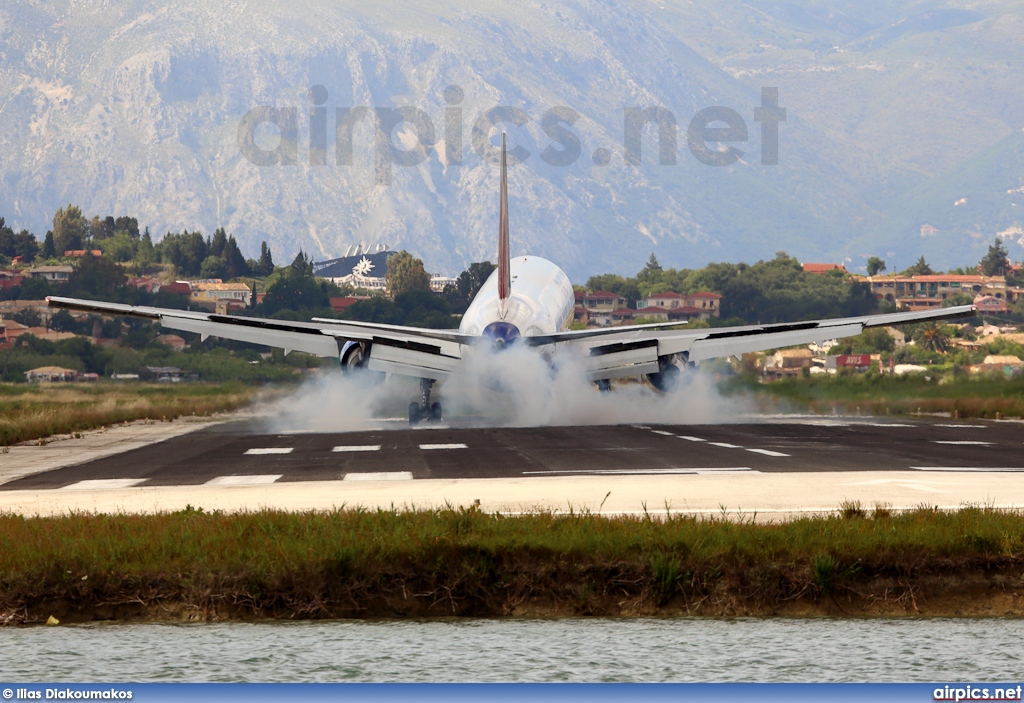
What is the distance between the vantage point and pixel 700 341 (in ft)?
190

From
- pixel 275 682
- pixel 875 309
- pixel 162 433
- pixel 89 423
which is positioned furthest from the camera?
pixel 875 309

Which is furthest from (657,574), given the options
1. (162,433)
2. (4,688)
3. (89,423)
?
(89,423)

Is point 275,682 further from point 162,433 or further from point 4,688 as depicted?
point 162,433

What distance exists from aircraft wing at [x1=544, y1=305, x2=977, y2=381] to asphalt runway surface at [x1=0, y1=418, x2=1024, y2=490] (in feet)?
15.2

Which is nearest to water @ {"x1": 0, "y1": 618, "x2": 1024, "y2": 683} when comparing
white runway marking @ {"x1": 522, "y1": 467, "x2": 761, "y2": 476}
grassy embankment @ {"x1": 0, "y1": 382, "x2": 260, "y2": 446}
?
white runway marking @ {"x1": 522, "y1": 467, "x2": 761, "y2": 476}

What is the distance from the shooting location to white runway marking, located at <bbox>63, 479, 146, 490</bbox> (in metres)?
29.0

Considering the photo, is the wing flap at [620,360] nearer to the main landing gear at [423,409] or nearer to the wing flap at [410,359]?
the wing flap at [410,359]

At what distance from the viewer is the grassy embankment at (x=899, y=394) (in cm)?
6802

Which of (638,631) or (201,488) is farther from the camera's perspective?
(201,488)

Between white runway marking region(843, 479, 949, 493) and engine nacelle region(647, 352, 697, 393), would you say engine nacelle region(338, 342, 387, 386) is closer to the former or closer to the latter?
engine nacelle region(647, 352, 697, 393)

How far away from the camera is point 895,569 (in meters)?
17.6

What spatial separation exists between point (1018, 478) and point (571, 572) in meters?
13.7

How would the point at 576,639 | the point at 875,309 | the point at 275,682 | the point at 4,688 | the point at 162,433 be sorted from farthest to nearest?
the point at 875,309 → the point at 162,433 → the point at 576,639 → the point at 275,682 → the point at 4,688

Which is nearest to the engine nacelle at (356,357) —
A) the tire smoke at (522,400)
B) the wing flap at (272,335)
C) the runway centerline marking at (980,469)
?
the wing flap at (272,335)
